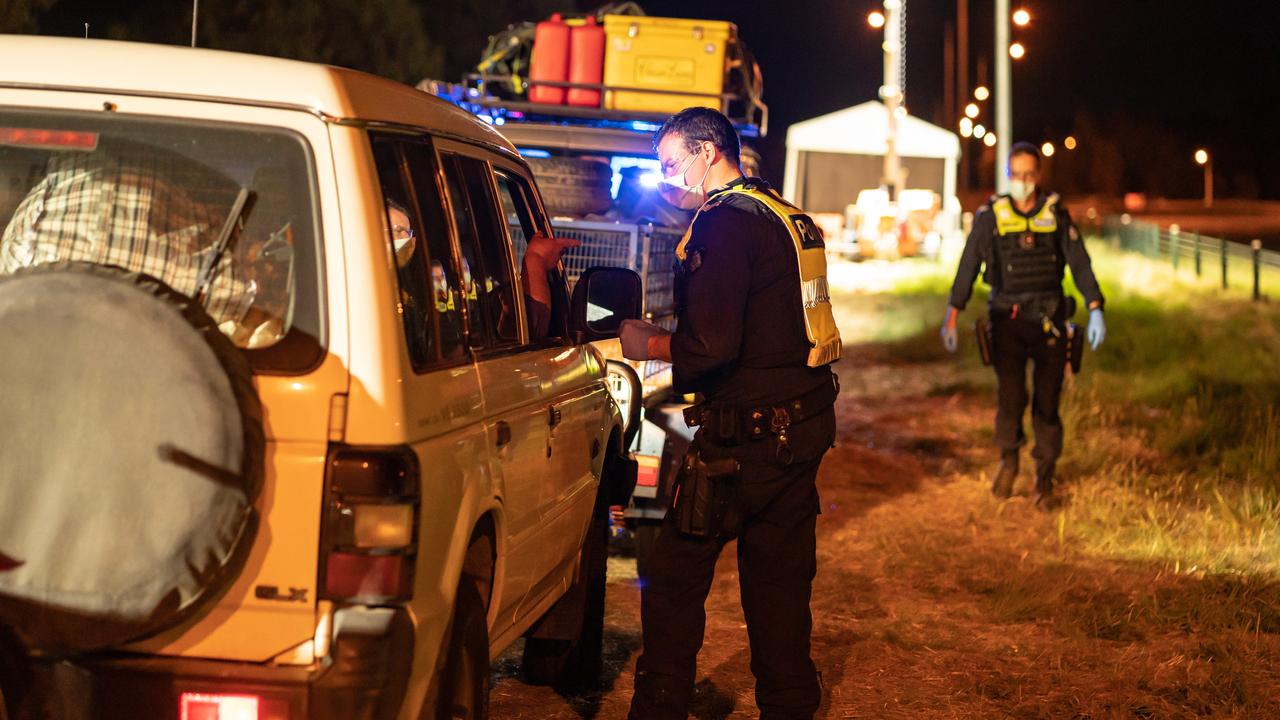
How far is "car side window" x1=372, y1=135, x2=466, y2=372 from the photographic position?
3242 millimetres

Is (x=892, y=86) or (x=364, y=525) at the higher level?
(x=892, y=86)

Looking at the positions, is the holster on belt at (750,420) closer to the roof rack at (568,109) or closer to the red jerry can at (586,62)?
the roof rack at (568,109)

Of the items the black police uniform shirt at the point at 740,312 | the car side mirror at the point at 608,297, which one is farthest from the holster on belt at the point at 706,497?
the car side mirror at the point at 608,297

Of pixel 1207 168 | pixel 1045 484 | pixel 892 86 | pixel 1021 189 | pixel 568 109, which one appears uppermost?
pixel 1207 168

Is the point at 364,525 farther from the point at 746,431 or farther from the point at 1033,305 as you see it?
the point at 1033,305

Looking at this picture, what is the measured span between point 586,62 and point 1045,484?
15.4 feet

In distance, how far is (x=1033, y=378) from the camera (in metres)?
8.51

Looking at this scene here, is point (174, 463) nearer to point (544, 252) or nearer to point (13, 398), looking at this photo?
point (13, 398)

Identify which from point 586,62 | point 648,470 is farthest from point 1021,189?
point 586,62

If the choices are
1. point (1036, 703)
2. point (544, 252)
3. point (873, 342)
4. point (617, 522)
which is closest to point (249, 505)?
point (544, 252)

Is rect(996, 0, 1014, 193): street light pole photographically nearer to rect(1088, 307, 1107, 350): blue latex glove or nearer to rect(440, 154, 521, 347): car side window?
rect(1088, 307, 1107, 350): blue latex glove

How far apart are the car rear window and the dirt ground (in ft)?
7.79

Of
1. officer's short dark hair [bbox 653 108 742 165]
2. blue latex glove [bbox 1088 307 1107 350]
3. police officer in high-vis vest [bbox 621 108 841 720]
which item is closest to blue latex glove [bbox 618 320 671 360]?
police officer in high-vis vest [bbox 621 108 841 720]

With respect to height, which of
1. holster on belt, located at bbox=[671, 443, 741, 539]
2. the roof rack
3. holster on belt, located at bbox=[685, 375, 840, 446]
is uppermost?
the roof rack
